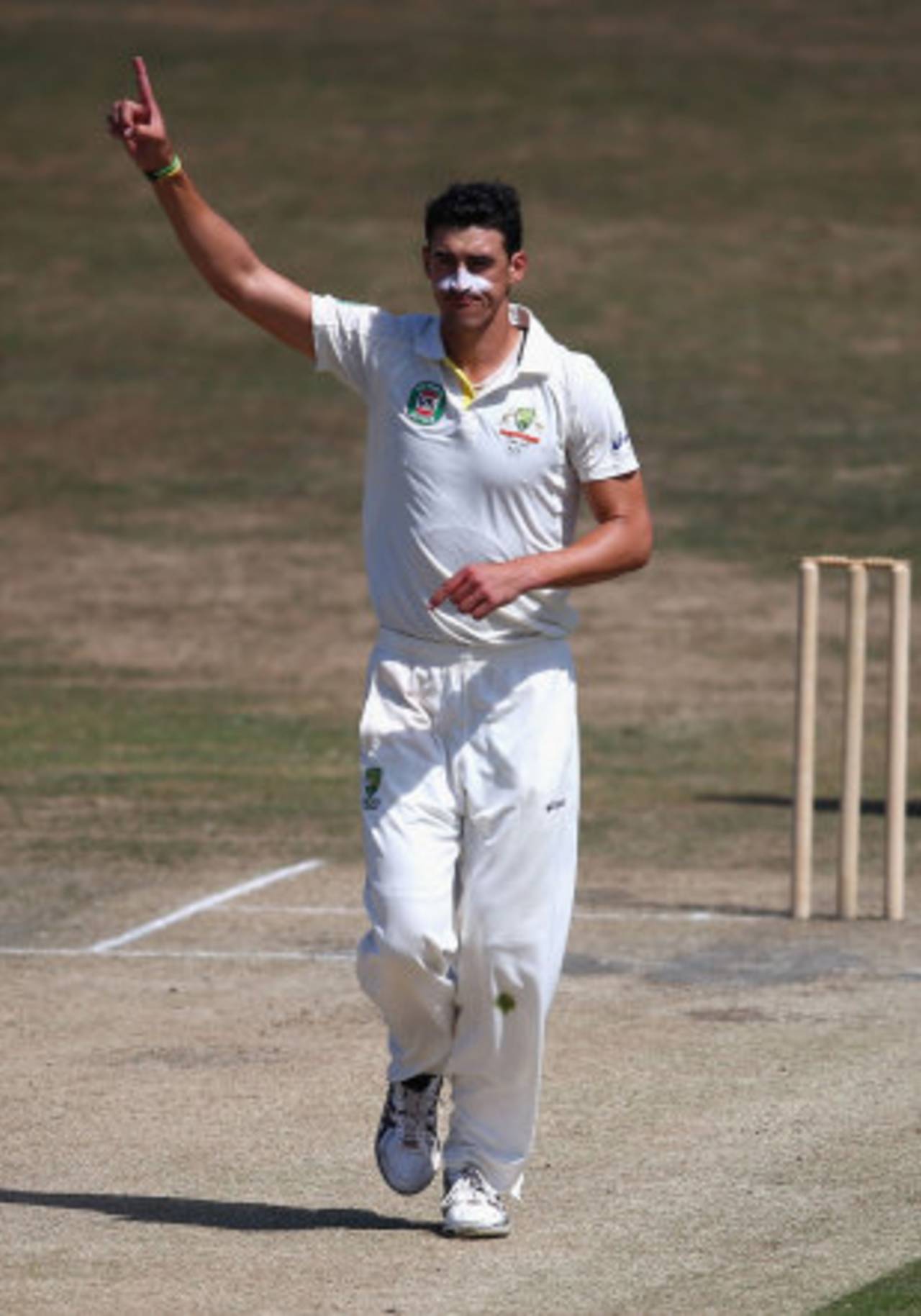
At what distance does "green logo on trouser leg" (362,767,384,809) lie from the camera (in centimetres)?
627

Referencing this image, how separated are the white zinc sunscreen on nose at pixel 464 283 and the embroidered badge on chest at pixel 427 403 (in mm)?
195

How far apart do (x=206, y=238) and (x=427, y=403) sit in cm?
57

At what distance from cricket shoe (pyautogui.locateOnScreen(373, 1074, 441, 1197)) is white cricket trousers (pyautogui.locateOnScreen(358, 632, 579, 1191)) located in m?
0.07

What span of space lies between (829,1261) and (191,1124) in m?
1.86

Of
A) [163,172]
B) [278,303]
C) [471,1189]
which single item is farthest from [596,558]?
[471,1189]

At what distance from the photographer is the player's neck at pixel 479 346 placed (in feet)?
20.6

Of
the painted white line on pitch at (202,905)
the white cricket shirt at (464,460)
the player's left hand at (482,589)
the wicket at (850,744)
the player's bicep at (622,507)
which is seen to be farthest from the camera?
the wicket at (850,744)

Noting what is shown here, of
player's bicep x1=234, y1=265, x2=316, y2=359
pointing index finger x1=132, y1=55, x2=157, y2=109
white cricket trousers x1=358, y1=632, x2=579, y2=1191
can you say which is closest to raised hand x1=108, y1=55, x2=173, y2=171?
pointing index finger x1=132, y1=55, x2=157, y2=109

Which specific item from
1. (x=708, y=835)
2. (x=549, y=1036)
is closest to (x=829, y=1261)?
(x=549, y=1036)

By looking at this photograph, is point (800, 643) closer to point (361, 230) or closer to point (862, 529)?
point (862, 529)

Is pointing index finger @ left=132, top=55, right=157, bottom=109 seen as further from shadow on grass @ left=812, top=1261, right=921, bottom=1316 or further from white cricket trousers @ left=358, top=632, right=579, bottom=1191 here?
shadow on grass @ left=812, top=1261, right=921, bottom=1316

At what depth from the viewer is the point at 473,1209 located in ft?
20.5

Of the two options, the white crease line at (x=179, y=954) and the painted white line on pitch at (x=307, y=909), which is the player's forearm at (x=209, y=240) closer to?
the white crease line at (x=179, y=954)

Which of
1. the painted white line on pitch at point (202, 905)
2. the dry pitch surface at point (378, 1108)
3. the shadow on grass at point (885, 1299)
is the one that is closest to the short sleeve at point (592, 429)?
the dry pitch surface at point (378, 1108)
